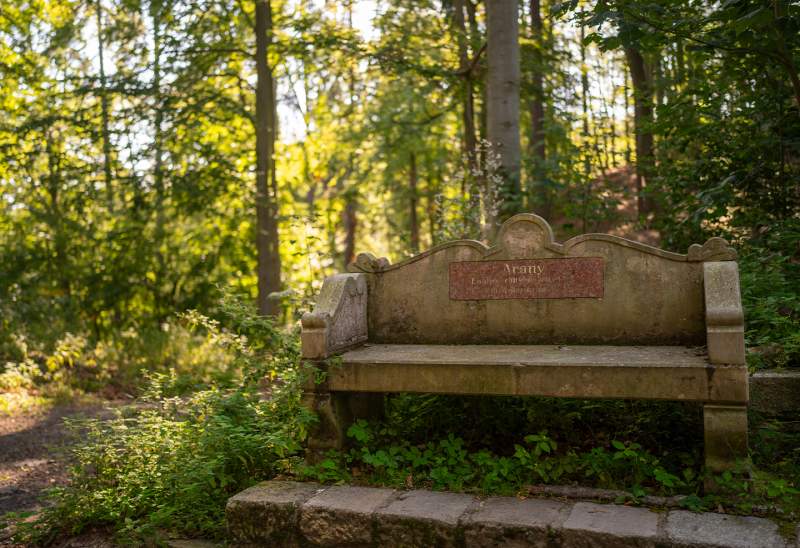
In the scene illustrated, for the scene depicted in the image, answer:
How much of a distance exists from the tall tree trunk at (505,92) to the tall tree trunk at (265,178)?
381cm

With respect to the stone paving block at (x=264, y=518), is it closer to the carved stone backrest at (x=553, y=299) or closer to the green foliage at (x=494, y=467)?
the green foliage at (x=494, y=467)

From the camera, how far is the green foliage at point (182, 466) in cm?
413

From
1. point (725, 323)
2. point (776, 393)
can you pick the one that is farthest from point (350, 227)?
point (725, 323)

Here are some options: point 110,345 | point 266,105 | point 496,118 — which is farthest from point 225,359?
point 496,118

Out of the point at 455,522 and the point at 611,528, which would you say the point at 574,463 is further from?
the point at 455,522

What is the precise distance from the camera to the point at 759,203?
6.29 m

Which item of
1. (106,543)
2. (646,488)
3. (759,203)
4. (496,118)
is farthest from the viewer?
(496,118)

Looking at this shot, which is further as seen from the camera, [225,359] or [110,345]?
[110,345]

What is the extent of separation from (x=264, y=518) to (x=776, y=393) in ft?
10.5

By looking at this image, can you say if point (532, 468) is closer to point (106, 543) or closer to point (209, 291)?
point (106, 543)

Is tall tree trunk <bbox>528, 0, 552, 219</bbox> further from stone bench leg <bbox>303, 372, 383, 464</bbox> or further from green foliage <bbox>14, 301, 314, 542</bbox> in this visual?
green foliage <bbox>14, 301, 314, 542</bbox>

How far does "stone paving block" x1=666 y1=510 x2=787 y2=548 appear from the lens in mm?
3059

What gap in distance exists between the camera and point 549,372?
3.79 m

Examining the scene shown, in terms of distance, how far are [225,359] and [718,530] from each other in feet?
25.7
